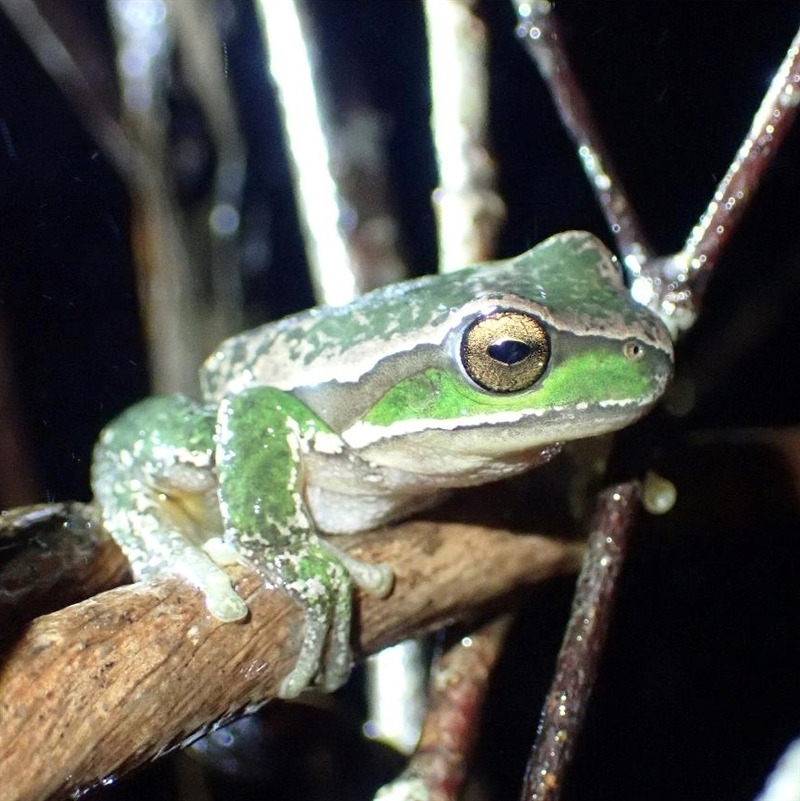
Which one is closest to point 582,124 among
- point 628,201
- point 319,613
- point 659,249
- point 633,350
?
point 628,201

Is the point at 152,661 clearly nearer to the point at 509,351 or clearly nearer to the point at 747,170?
the point at 509,351

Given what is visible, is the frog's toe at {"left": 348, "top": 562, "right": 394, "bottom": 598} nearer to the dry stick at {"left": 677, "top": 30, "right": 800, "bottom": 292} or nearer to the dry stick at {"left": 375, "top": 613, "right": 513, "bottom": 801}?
the dry stick at {"left": 375, "top": 613, "right": 513, "bottom": 801}

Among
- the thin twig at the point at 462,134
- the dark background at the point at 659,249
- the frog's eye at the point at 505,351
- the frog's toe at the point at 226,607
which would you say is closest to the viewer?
the frog's toe at the point at 226,607

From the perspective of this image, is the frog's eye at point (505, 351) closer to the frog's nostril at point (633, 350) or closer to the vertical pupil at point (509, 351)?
the vertical pupil at point (509, 351)

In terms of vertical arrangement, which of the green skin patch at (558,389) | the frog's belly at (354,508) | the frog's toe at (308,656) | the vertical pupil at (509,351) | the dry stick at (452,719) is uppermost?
the vertical pupil at (509,351)

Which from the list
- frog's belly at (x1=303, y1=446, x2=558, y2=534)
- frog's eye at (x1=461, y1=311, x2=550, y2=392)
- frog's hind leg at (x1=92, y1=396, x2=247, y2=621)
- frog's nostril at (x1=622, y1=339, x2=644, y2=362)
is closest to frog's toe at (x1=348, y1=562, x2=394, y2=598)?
frog's belly at (x1=303, y1=446, x2=558, y2=534)

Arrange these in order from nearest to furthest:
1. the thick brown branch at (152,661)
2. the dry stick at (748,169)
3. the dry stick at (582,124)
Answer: the thick brown branch at (152,661) < the dry stick at (748,169) < the dry stick at (582,124)

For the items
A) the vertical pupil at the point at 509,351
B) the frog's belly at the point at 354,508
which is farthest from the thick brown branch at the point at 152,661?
the vertical pupil at the point at 509,351

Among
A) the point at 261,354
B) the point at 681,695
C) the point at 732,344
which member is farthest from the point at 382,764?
the point at 732,344
